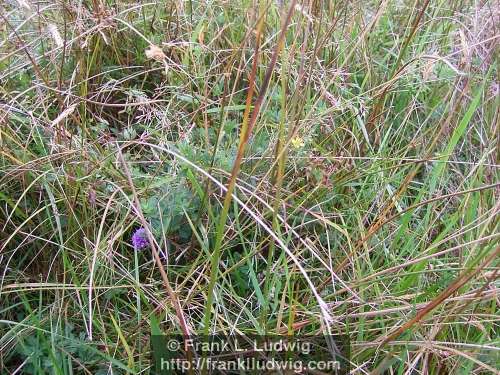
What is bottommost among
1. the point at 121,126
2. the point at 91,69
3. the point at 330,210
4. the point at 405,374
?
the point at 405,374

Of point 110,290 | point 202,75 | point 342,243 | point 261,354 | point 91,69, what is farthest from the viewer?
point 91,69

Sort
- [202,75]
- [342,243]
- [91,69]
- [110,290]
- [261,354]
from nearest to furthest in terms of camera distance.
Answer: [261,354] < [110,290] < [342,243] < [202,75] < [91,69]

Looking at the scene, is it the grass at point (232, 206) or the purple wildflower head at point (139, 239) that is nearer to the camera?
the grass at point (232, 206)

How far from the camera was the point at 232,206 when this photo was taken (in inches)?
46.9

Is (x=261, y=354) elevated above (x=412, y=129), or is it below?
below

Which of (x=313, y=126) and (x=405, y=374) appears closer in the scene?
(x=405, y=374)

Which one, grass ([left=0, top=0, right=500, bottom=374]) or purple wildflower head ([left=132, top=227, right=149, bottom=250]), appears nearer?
grass ([left=0, top=0, right=500, bottom=374])

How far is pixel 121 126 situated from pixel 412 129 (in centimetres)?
73

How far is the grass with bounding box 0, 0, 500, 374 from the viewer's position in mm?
992

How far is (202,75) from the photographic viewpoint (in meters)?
1.32

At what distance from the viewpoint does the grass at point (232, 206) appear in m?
0.99

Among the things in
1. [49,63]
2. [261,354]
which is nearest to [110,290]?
[261,354]

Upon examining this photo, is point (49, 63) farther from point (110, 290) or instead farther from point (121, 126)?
point (110, 290)

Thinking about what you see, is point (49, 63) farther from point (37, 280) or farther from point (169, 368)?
point (169, 368)
